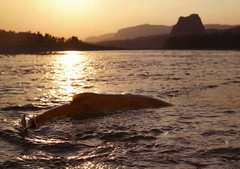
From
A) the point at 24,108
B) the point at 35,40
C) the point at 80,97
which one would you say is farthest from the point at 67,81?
the point at 35,40

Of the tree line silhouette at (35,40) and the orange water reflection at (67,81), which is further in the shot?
the tree line silhouette at (35,40)

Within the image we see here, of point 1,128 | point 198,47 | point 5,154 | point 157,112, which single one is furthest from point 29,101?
point 198,47

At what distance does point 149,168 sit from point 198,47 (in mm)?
177999

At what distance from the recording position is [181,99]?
10.0 m

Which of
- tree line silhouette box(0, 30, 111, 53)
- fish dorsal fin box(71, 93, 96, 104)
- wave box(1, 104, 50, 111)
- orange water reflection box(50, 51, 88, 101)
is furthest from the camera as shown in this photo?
tree line silhouette box(0, 30, 111, 53)

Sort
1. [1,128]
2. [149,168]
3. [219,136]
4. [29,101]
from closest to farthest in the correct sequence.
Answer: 1. [149,168]
2. [219,136]
3. [1,128]
4. [29,101]

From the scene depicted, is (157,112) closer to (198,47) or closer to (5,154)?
(5,154)

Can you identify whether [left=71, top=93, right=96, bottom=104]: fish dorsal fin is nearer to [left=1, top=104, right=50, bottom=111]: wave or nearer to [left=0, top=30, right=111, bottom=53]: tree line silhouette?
[left=1, top=104, right=50, bottom=111]: wave

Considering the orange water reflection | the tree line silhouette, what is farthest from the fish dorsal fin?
the tree line silhouette

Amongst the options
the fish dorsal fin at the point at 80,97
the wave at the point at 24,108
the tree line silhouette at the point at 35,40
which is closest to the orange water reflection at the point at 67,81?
the wave at the point at 24,108

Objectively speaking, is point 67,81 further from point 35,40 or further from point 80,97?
point 35,40

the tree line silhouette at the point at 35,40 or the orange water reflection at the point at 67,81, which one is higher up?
the tree line silhouette at the point at 35,40

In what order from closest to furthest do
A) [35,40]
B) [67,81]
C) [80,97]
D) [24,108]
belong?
[80,97] → [24,108] → [67,81] → [35,40]

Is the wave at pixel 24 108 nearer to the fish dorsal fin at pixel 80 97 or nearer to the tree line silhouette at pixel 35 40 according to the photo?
the fish dorsal fin at pixel 80 97
